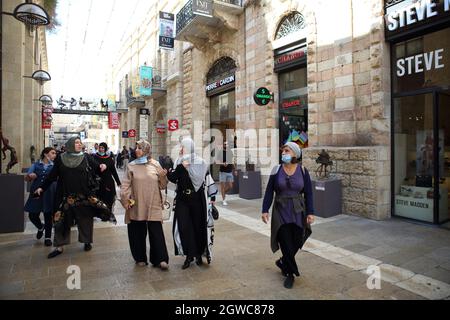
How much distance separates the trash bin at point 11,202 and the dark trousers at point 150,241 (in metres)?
3.12

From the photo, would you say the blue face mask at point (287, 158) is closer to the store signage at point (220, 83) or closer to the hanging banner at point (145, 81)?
the store signage at point (220, 83)

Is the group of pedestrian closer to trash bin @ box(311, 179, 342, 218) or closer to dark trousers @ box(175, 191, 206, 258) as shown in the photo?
dark trousers @ box(175, 191, 206, 258)

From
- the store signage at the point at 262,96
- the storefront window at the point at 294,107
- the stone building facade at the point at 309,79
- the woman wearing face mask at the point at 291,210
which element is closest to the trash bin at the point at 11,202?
the woman wearing face mask at the point at 291,210

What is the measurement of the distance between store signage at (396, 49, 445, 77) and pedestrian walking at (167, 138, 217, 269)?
209 inches

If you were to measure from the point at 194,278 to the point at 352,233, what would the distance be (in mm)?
3408

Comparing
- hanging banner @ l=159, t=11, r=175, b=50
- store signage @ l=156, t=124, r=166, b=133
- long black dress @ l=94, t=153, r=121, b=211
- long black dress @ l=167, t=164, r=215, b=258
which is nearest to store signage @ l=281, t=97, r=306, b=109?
long black dress @ l=94, t=153, r=121, b=211

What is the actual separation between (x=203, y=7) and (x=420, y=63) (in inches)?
321

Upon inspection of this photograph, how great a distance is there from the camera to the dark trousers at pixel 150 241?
4188mm

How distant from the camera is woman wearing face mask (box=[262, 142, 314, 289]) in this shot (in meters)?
3.68

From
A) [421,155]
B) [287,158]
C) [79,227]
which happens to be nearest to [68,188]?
[79,227]

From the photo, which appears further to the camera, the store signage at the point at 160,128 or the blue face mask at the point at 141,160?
the store signage at the point at 160,128

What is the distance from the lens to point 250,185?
10195mm
